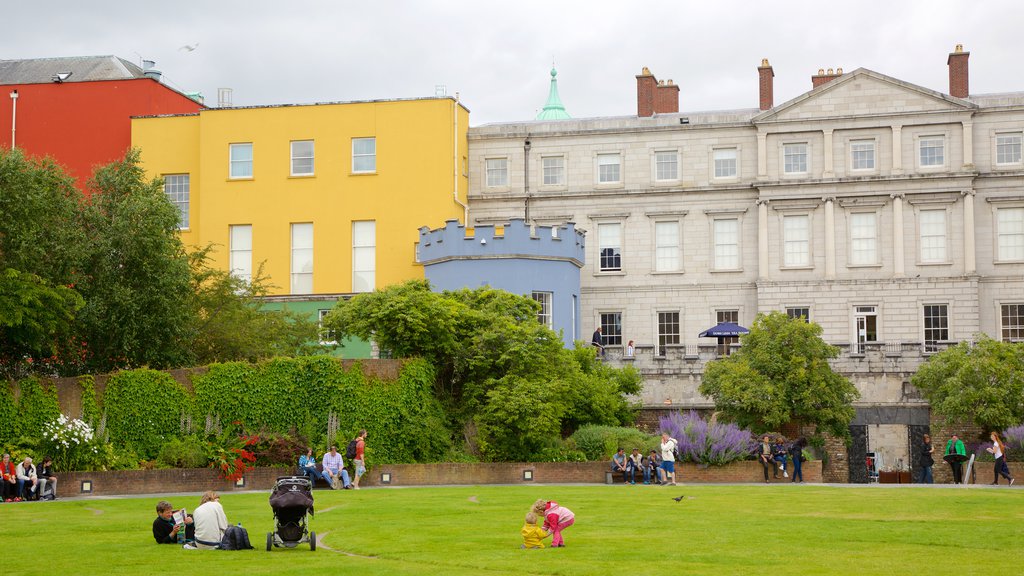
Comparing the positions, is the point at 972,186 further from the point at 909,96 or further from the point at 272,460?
the point at 272,460

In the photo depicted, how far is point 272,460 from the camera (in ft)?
120

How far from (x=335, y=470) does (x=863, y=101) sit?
31.6m

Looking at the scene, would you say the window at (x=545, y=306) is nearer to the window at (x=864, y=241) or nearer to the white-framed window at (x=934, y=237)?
the window at (x=864, y=241)

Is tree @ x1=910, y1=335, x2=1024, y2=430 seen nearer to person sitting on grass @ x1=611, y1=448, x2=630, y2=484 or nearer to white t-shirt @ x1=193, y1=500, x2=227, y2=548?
person sitting on grass @ x1=611, y1=448, x2=630, y2=484

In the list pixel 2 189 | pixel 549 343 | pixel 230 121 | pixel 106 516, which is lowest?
pixel 106 516

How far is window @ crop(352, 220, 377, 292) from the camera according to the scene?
187 ft

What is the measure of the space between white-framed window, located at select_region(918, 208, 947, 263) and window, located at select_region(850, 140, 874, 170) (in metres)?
3.20

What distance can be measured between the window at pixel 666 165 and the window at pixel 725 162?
174 centimetres

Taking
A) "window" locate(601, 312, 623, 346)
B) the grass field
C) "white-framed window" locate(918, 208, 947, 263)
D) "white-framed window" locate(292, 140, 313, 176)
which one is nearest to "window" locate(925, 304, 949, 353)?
"white-framed window" locate(918, 208, 947, 263)

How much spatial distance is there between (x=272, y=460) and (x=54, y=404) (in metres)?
5.86

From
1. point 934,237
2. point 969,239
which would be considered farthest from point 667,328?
point 969,239

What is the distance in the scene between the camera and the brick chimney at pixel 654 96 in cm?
6069

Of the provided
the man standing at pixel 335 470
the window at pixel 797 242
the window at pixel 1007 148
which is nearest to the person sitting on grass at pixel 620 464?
the man standing at pixel 335 470

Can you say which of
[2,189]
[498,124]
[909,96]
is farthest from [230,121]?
[909,96]
